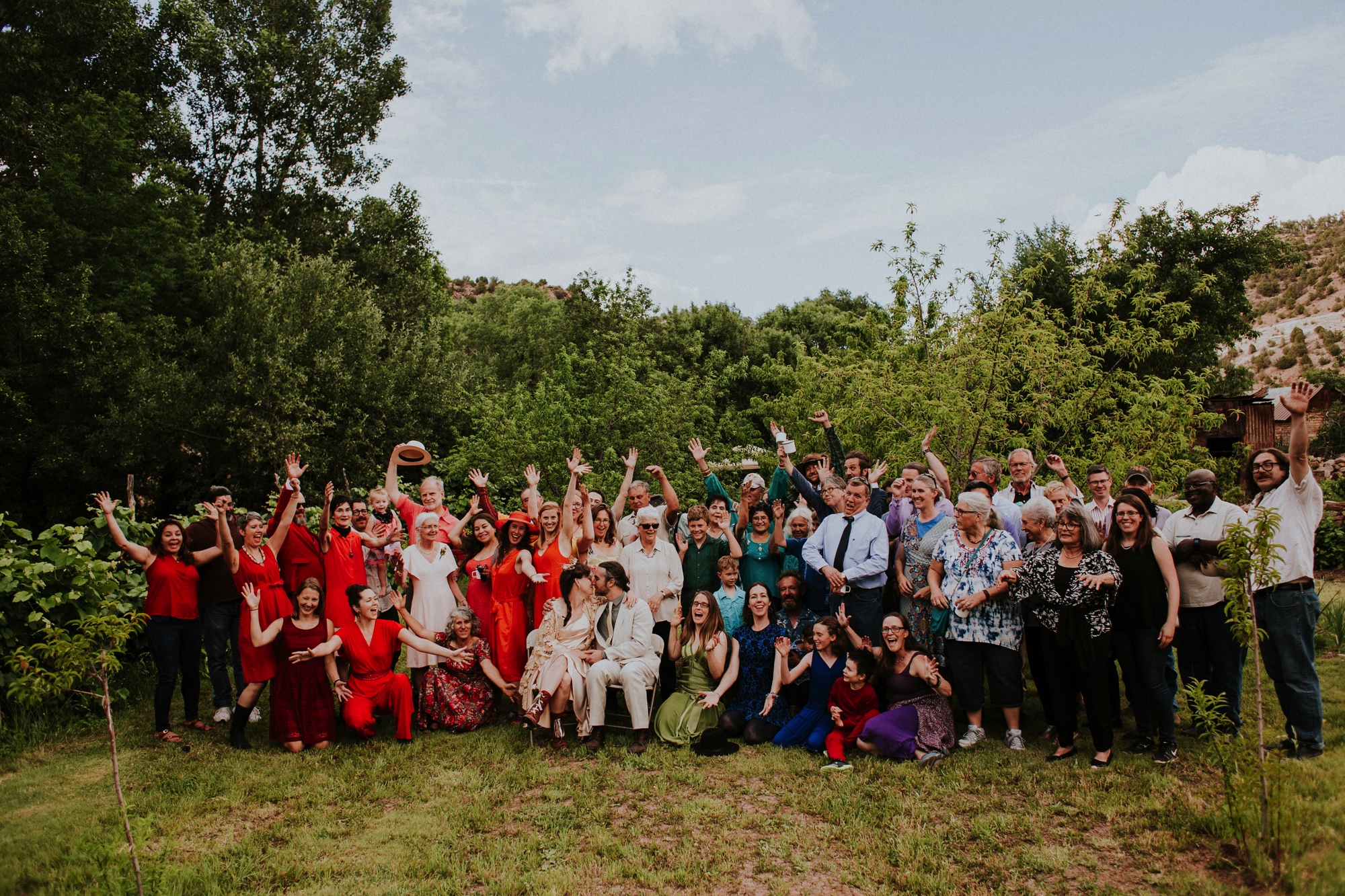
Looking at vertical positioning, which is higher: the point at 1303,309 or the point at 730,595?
the point at 1303,309

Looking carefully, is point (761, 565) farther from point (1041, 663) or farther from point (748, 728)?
point (1041, 663)

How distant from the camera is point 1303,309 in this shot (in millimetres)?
51875

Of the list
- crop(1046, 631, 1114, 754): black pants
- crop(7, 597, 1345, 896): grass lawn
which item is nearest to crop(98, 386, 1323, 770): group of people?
crop(1046, 631, 1114, 754): black pants

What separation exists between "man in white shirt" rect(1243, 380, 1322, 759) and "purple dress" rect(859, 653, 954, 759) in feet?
6.75

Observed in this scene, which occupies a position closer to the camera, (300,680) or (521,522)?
(300,680)

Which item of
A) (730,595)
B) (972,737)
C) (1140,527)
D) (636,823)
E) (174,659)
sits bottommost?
(636,823)

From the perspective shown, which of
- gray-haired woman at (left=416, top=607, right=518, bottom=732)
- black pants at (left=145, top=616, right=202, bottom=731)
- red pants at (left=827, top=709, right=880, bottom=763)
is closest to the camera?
red pants at (left=827, top=709, right=880, bottom=763)

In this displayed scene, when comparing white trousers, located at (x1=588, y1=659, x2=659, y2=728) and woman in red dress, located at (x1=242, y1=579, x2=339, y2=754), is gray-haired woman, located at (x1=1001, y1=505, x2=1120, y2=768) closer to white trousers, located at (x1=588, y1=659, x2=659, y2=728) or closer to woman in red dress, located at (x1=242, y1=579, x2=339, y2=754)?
white trousers, located at (x1=588, y1=659, x2=659, y2=728)

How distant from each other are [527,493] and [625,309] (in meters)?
11.6

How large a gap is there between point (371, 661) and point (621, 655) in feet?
6.81

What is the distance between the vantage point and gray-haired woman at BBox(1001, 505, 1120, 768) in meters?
5.53

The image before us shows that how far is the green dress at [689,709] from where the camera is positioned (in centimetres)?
658

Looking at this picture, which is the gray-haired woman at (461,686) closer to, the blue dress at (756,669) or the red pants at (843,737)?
the blue dress at (756,669)

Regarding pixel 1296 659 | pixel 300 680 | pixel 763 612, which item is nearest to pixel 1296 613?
pixel 1296 659
